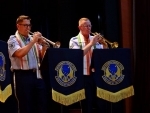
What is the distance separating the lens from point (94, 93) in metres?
4.14

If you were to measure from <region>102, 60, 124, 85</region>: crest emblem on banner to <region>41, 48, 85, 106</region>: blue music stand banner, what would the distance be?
324 millimetres

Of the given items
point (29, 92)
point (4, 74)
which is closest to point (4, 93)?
point (4, 74)

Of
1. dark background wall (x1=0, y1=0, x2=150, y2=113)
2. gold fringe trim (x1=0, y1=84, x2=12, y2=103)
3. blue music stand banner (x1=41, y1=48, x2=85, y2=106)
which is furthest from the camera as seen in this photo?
dark background wall (x1=0, y1=0, x2=150, y2=113)

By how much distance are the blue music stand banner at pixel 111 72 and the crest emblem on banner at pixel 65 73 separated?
1.00ft

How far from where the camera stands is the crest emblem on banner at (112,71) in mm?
4070

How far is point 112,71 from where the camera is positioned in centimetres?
408

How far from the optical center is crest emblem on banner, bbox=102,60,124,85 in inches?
160

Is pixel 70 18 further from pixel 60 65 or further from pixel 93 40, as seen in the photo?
pixel 60 65

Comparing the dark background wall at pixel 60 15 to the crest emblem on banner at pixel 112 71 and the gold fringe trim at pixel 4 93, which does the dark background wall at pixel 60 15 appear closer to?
the crest emblem on banner at pixel 112 71

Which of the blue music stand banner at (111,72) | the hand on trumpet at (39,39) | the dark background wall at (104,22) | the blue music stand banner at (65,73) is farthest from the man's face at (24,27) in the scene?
the dark background wall at (104,22)

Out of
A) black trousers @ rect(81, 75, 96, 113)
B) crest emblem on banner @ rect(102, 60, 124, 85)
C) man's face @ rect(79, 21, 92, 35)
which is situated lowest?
black trousers @ rect(81, 75, 96, 113)

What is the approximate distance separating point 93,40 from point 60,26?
136 centimetres

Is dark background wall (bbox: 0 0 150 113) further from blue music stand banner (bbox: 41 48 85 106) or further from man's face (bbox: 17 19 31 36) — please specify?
blue music stand banner (bbox: 41 48 85 106)

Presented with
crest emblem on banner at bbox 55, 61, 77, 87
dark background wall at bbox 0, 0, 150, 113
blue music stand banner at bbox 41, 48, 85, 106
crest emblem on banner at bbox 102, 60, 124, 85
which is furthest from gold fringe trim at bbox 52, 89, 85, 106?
dark background wall at bbox 0, 0, 150, 113
